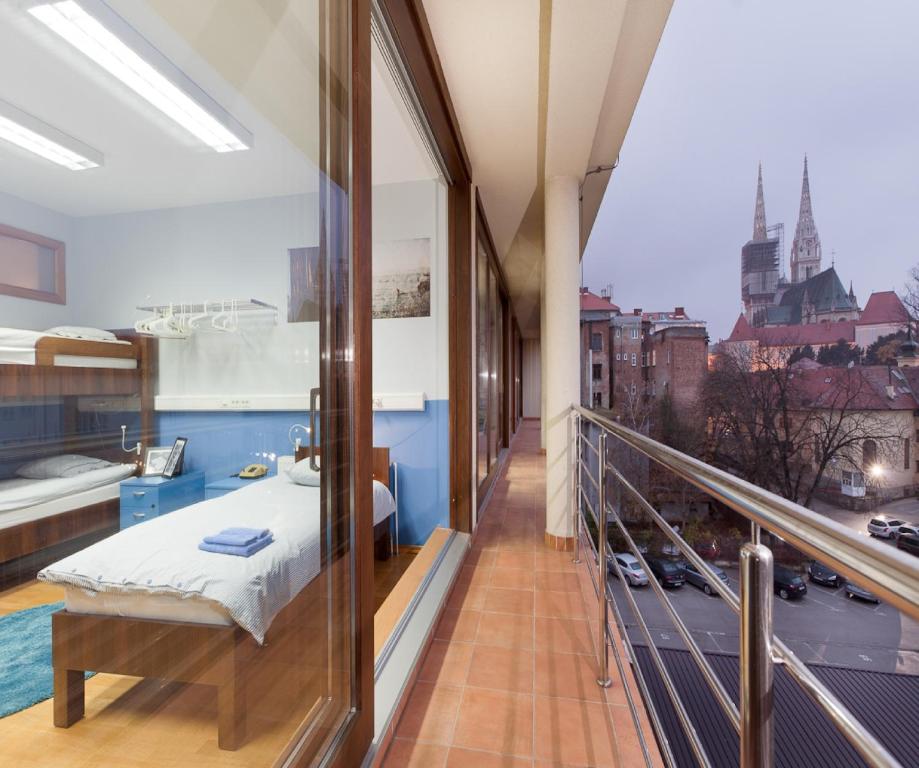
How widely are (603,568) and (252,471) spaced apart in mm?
1168

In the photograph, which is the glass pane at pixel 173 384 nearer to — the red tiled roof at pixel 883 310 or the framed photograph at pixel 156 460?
the framed photograph at pixel 156 460

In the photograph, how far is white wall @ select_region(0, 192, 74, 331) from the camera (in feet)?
1.06

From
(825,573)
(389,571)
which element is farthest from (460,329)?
(825,573)

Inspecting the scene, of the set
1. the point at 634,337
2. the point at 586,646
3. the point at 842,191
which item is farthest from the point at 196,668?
the point at 842,191

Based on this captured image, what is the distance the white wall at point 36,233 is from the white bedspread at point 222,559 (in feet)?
0.65

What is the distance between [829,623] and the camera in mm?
1256

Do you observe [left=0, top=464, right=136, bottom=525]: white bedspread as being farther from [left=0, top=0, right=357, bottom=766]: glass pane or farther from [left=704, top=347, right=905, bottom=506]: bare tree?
[left=704, top=347, right=905, bottom=506]: bare tree

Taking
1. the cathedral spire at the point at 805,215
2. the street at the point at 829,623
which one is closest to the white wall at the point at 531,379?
the street at the point at 829,623

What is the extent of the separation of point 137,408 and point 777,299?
201cm

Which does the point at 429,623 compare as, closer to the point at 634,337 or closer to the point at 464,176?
the point at 634,337

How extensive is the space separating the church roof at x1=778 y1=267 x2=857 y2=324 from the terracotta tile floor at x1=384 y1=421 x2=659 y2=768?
1.40 meters

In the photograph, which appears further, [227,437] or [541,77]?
[541,77]

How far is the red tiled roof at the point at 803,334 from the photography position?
4.59ft

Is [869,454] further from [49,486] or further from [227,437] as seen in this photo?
[49,486]
